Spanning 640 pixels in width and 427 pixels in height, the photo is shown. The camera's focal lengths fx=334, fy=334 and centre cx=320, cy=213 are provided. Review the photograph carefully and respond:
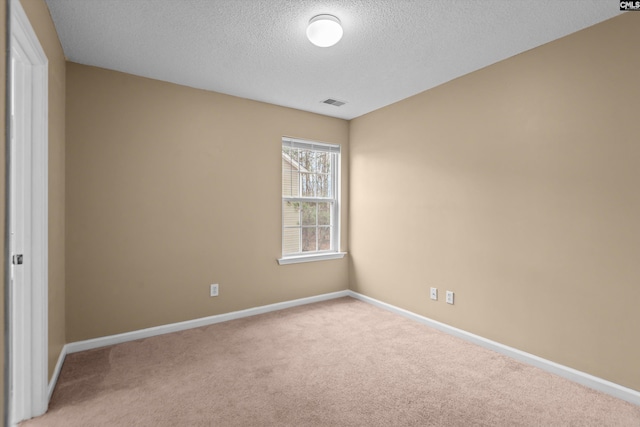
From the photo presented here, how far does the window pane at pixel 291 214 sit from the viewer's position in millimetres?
4230

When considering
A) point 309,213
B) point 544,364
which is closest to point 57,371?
point 309,213

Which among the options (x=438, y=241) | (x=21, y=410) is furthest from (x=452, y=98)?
(x=21, y=410)

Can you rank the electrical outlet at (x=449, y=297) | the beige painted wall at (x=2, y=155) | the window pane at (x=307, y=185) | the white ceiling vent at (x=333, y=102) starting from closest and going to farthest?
the beige painted wall at (x=2, y=155), the electrical outlet at (x=449, y=297), the white ceiling vent at (x=333, y=102), the window pane at (x=307, y=185)

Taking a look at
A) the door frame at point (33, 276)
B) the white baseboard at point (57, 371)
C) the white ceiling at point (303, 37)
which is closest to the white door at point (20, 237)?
the door frame at point (33, 276)

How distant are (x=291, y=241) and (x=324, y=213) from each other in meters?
0.65

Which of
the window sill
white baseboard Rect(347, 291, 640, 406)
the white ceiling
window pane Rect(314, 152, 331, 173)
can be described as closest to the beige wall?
white baseboard Rect(347, 291, 640, 406)

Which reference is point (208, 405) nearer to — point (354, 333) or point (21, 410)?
point (21, 410)

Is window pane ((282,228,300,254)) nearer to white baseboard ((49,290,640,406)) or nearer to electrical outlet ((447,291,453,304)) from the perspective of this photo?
white baseboard ((49,290,640,406))

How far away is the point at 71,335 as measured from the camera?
2.91m

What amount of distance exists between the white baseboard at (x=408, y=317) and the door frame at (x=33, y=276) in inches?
11.6

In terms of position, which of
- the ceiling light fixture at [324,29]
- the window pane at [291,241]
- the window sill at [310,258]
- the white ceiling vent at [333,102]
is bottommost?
the window sill at [310,258]

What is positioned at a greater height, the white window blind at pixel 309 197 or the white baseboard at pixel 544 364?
the white window blind at pixel 309 197

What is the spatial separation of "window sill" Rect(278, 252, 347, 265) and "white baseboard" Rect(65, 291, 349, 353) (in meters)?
0.50

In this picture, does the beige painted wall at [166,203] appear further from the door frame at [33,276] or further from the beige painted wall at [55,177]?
the door frame at [33,276]
